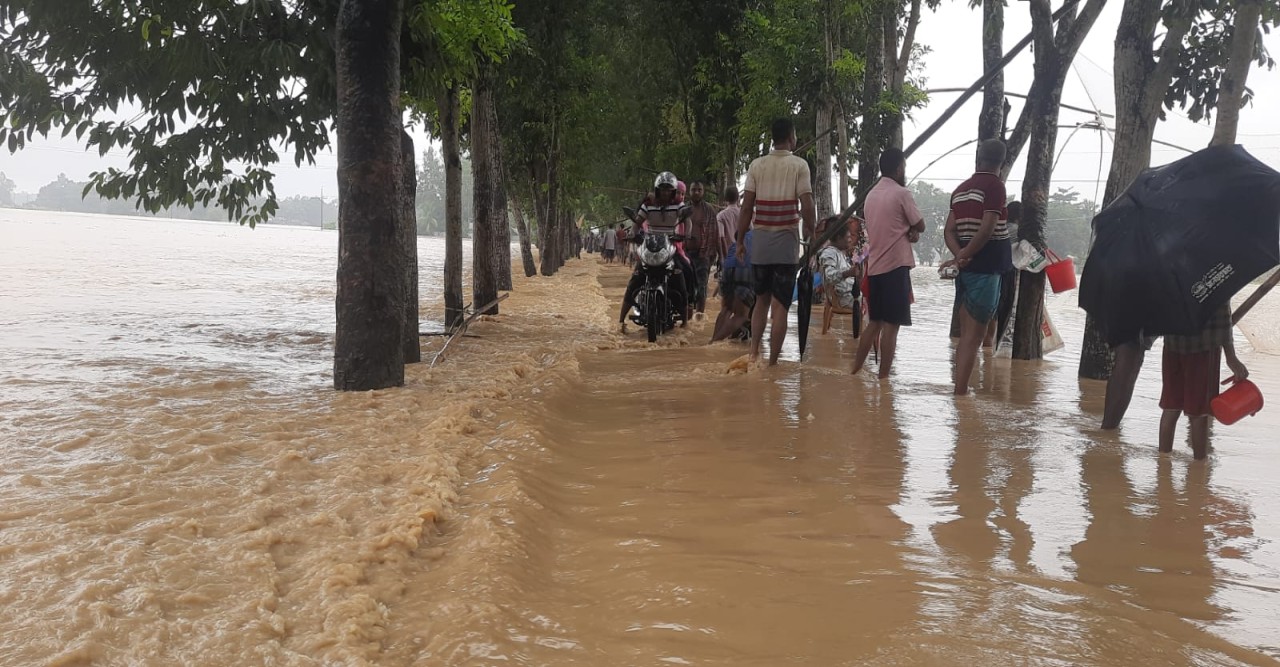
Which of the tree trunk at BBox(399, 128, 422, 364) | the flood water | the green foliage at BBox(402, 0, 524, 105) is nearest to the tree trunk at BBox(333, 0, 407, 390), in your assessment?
the flood water

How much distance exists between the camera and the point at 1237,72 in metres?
6.85

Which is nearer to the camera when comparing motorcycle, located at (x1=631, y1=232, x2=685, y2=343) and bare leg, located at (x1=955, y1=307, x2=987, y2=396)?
bare leg, located at (x1=955, y1=307, x2=987, y2=396)

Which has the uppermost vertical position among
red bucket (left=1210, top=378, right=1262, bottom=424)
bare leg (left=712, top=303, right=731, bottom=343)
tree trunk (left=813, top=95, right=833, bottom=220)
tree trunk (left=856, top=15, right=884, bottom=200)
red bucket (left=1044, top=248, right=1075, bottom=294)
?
tree trunk (left=856, top=15, right=884, bottom=200)

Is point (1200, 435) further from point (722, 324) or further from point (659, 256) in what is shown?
point (659, 256)

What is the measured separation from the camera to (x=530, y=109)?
24312 mm

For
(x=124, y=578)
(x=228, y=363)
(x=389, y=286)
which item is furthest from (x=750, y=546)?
(x=228, y=363)

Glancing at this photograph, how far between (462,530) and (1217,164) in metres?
4.23

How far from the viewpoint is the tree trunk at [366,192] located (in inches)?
262

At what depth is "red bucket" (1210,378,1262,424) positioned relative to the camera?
189 inches

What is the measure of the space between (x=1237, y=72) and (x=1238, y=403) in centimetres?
324

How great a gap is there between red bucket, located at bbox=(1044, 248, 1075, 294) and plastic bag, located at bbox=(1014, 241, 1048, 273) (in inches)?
3.1

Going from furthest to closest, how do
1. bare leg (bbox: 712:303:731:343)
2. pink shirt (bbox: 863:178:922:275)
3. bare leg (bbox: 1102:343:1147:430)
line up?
bare leg (bbox: 712:303:731:343)
pink shirt (bbox: 863:178:922:275)
bare leg (bbox: 1102:343:1147:430)

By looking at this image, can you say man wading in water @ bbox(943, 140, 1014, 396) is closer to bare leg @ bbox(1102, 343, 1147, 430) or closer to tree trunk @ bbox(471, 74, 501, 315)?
bare leg @ bbox(1102, 343, 1147, 430)

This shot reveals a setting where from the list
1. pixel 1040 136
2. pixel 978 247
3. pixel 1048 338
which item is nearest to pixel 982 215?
pixel 978 247
